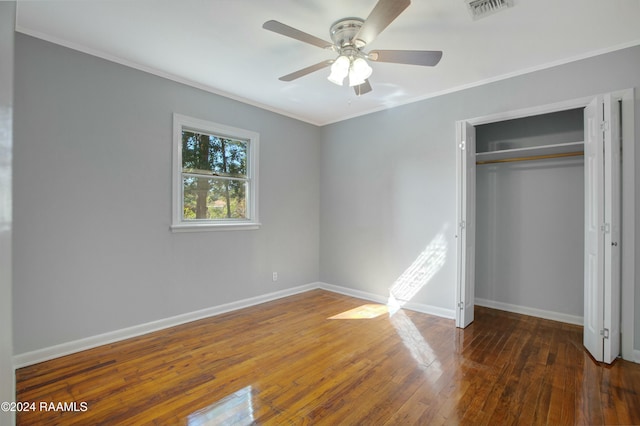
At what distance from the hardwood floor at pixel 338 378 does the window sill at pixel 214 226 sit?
3.60ft

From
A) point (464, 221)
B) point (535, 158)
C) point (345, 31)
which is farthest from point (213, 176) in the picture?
point (535, 158)

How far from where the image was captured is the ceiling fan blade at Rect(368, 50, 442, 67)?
215cm

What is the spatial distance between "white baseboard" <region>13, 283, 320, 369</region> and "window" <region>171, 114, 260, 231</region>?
1.01m

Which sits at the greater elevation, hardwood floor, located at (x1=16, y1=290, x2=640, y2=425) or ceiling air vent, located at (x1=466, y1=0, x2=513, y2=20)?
ceiling air vent, located at (x1=466, y1=0, x2=513, y2=20)

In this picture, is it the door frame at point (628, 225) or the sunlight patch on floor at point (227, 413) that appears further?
the door frame at point (628, 225)

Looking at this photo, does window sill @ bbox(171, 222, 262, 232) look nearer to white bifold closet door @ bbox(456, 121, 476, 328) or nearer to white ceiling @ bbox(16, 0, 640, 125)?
white ceiling @ bbox(16, 0, 640, 125)

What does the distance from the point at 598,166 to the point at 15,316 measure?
5.07 metres

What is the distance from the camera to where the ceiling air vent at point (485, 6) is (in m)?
2.12

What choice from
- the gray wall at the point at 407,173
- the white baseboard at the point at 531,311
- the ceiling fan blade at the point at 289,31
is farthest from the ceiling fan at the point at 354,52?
the white baseboard at the point at 531,311

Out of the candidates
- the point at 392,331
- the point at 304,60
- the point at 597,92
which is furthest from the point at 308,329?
the point at 597,92

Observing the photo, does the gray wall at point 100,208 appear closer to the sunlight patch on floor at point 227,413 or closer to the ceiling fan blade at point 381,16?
the sunlight patch on floor at point 227,413

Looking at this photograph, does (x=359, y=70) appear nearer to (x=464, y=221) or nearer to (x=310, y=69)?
(x=310, y=69)

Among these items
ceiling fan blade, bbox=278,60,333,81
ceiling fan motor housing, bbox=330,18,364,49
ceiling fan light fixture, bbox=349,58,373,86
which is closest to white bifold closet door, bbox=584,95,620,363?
ceiling fan light fixture, bbox=349,58,373,86

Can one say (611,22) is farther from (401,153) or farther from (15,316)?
(15,316)
